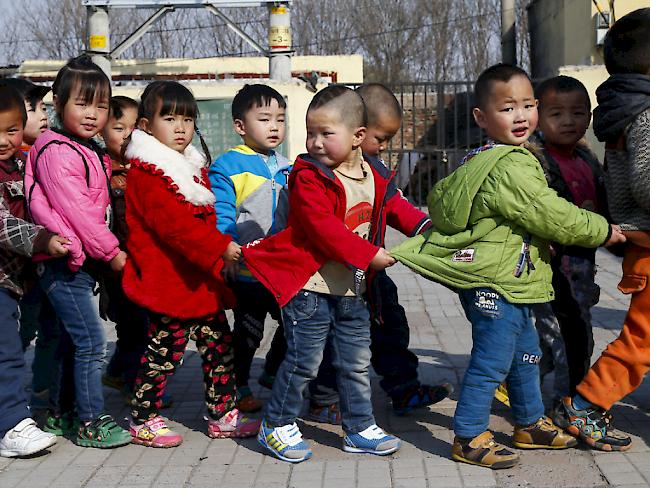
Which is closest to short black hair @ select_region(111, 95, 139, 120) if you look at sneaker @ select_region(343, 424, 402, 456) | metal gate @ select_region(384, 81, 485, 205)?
sneaker @ select_region(343, 424, 402, 456)

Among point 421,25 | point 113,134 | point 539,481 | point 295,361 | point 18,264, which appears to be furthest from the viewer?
point 421,25

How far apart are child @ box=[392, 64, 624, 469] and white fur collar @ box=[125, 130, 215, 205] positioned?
962 mm

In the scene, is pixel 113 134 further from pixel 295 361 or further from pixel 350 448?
pixel 350 448

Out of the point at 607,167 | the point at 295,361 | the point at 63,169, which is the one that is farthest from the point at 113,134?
the point at 607,167

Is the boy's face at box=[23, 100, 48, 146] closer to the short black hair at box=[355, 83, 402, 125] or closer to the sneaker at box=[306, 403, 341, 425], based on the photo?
the short black hair at box=[355, 83, 402, 125]

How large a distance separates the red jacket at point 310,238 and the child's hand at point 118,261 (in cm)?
59

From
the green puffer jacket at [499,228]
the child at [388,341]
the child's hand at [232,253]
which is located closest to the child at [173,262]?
the child's hand at [232,253]

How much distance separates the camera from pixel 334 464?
4.04 m

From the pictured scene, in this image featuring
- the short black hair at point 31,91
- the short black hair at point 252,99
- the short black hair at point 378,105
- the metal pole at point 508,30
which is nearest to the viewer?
the short black hair at point 378,105

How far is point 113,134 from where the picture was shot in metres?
5.05

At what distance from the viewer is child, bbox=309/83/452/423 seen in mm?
4445

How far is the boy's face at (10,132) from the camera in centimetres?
430

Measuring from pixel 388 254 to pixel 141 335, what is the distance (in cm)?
195

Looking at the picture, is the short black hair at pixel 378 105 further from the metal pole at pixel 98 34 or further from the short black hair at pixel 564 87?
the metal pole at pixel 98 34
